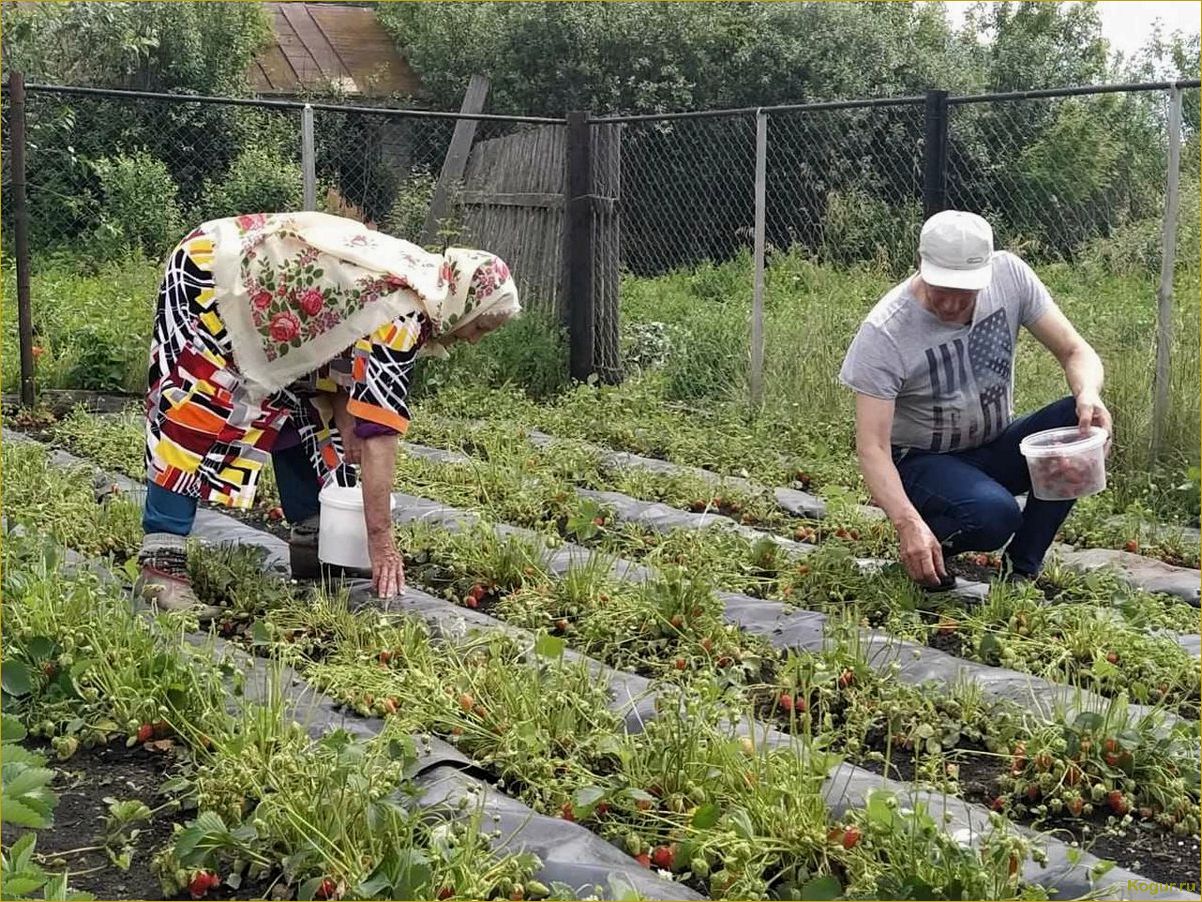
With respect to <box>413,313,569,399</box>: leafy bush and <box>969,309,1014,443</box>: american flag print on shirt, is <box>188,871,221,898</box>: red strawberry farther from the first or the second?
<box>413,313,569,399</box>: leafy bush

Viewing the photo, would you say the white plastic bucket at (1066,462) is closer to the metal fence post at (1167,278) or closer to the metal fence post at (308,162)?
the metal fence post at (1167,278)

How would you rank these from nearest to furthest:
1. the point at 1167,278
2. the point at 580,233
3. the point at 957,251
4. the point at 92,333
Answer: the point at 957,251
the point at 1167,278
the point at 92,333
the point at 580,233

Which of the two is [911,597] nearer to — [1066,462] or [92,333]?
[1066,462]

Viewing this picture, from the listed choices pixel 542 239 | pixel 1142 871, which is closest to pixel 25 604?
pixel 1142 871

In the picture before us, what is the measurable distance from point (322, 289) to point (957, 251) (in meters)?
1.72

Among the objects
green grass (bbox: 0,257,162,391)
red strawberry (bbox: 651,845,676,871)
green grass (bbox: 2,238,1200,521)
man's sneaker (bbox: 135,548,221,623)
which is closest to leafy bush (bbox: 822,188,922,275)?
green grass (bbox: 2,238,1200,521)

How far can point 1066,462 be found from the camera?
153 inches

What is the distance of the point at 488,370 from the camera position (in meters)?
7.57

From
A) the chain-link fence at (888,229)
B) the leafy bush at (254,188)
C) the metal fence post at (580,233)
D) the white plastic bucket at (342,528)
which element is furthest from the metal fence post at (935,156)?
the leafy bush at (254,188)

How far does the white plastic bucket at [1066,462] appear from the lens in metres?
3.85

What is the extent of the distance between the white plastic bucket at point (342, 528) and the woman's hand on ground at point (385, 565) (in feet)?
0.48

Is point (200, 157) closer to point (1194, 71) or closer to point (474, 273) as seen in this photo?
point (474, 273)

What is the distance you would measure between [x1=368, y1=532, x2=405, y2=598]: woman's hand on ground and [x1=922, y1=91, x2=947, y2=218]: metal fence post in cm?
323

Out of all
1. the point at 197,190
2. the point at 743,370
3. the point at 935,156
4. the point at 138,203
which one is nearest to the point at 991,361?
the point at 935,156
